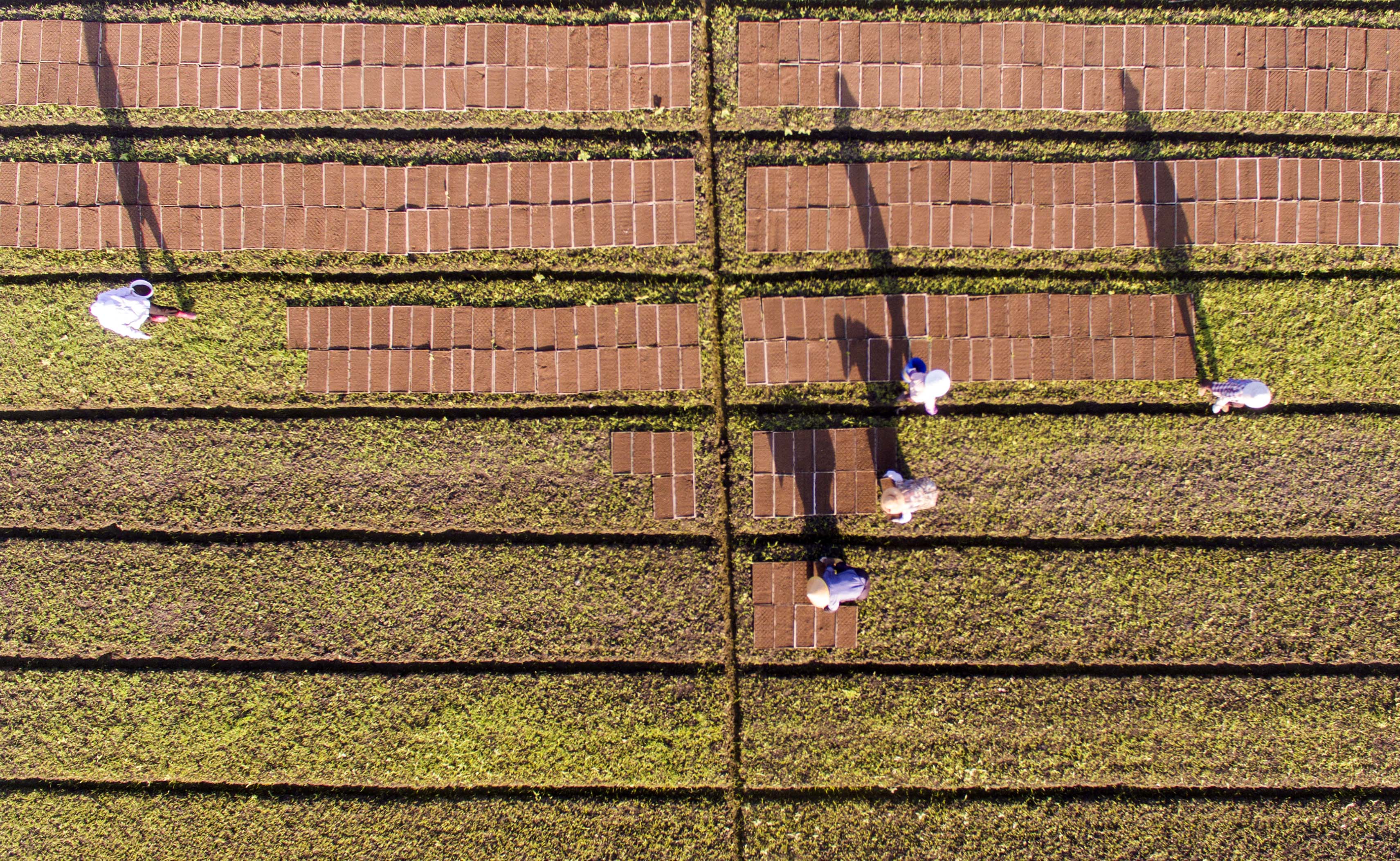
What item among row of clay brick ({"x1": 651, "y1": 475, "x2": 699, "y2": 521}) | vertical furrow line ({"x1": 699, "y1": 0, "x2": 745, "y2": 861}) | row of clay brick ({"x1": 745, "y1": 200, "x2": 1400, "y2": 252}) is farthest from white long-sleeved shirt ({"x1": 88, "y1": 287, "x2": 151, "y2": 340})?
row of clay brick ({"x1": 745, "y1": 200, "x2": 1400, "y2": 252})

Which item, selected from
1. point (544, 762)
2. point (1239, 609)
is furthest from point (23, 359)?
point (1239, 609)

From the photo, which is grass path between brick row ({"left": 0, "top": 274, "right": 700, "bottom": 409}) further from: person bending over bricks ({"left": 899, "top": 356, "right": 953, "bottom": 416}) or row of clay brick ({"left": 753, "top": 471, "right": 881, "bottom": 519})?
person bending over bricks ({"left": 899, "top": 356, "right": 953, "bottom": 416})

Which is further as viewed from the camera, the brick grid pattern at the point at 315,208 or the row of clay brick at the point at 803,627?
the brick grid pattern at the point at 315,208

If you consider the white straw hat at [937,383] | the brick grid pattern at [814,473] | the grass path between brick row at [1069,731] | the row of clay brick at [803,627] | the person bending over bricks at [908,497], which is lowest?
the grass path between brick row at [1069,731]

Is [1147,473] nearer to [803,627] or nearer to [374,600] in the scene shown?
[803,627]

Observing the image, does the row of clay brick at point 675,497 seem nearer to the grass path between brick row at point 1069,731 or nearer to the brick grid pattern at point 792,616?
the brick grid pattern at point 792,616

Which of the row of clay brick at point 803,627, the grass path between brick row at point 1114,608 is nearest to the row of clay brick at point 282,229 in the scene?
the row of clay brick at point 803,627
